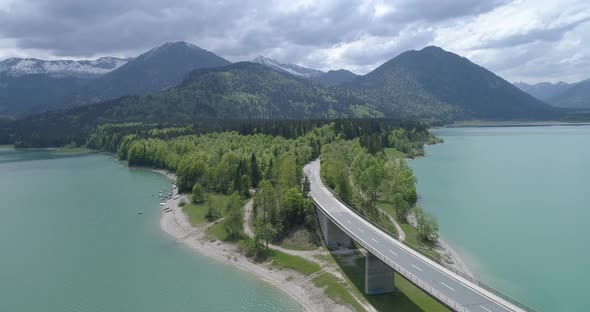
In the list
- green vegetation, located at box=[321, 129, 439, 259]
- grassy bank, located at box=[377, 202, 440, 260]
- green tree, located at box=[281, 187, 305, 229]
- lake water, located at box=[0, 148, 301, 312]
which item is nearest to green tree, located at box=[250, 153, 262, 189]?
green vegetation, located at box=[321, 129, 439, 259]

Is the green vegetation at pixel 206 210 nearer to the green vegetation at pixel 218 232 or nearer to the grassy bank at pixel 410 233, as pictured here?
the green vegetation at pixel 218 232

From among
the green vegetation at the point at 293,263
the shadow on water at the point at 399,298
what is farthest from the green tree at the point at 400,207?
the green vegetation at the point at 293,263

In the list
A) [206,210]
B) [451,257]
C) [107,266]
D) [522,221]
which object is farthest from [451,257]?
[107,266]

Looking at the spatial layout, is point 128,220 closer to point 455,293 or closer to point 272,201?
point 272,201

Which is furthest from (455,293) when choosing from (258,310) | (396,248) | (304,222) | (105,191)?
(105,191)

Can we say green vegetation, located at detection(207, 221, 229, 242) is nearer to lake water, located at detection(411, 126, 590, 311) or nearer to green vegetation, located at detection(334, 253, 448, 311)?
green vegetation, located at detection(334, 253, 448, 311)

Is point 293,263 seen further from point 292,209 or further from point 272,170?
point 272,170
